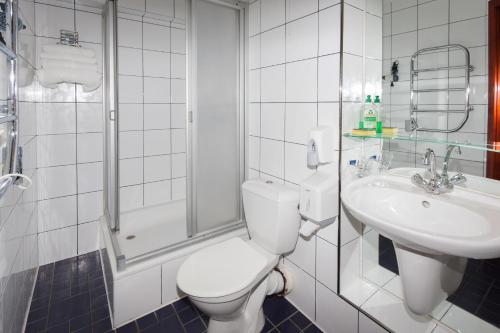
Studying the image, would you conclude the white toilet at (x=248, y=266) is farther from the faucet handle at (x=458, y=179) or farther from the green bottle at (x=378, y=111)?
the faucet handle at (x=458, y=179)

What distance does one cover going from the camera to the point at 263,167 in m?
1.88

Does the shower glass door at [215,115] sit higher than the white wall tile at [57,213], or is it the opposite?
the shower glass door at [215,115]

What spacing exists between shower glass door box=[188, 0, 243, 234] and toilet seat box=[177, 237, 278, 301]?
35 centimetres

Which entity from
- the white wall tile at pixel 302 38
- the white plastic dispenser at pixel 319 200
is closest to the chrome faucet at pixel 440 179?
the white plastic dispenser at pixel 319 200

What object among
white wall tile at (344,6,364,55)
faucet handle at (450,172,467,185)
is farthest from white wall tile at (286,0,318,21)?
faucet handle at (450,172,467,185)

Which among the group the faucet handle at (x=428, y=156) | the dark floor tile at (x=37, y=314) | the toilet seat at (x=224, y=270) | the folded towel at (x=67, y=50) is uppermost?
the folded towel at (x=67, y=50)

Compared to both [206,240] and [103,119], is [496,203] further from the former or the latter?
[103,119]

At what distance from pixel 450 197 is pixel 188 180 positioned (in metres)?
1.33

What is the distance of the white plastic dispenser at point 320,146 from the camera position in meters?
1.35

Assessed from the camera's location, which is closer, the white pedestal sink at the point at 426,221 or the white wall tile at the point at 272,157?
the white pedestal sink at the point at 426,221

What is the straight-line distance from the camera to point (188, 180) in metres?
1.74

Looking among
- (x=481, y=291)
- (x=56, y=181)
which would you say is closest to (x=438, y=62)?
(x=481, y=291)

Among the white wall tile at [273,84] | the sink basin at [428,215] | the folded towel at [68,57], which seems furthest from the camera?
the folded towel at [68,57]

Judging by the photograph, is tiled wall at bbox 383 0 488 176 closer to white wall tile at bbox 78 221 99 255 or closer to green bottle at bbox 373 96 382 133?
green bottle at bbox 373 96 382 133
